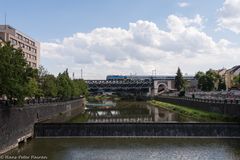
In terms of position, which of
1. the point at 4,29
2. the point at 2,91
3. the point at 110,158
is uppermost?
the point at 4,29

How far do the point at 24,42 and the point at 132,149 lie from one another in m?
78.1

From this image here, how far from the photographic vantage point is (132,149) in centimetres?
3678

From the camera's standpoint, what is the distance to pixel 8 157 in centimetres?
3338

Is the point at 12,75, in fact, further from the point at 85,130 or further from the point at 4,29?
the point at 4,29

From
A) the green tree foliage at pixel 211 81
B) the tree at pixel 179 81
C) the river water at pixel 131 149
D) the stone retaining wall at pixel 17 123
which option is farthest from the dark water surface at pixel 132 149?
the tree at pixel 179 81

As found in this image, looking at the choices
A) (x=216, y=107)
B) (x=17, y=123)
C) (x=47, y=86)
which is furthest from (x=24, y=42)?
(x=17, y=123)

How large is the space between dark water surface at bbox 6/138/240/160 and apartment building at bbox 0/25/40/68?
151 feet

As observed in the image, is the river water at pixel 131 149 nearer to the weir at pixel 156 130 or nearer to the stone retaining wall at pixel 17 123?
the stone retaining wall at pixel 17 123

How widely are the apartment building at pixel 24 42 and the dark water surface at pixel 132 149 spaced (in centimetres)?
4609

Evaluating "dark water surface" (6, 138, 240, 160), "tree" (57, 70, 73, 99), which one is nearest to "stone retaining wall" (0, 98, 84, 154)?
"dark water surface" (6, 138, 240, 160)

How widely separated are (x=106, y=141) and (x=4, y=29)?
2479 inches

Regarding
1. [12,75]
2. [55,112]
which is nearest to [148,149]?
[12,75]

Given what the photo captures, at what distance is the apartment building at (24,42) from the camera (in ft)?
303

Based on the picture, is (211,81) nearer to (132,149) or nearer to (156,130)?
(156,130)
